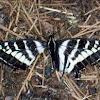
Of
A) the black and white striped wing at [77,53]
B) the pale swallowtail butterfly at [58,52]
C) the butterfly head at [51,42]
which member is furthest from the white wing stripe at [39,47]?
the black and white striped wing at [77,53]

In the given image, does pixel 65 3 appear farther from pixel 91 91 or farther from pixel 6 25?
pixel 91 91

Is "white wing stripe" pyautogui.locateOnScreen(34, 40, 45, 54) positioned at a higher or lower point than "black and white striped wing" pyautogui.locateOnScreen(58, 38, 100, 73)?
higher

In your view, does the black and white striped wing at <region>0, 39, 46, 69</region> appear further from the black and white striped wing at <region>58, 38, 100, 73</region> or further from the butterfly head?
the black and white striped wing at <region>58, 38, 100, 73</region>

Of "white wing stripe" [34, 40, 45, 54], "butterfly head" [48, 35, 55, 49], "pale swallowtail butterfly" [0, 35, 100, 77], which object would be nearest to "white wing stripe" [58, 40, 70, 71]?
"pale swallowtail butterfly" [0, 35, 100, 77]

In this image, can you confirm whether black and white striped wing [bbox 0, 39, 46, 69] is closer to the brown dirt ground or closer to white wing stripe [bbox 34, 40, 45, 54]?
white wing stripe [bbox 34, 40, 45, 54]

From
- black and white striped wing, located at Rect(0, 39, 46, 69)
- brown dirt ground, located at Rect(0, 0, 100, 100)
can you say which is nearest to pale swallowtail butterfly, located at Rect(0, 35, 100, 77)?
black and white striped wing, located at Rect(0, 39, 46, 69)

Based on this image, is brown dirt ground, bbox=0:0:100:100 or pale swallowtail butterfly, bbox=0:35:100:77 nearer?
pale swallowtail butterfly, bbox=0:35:100:77
